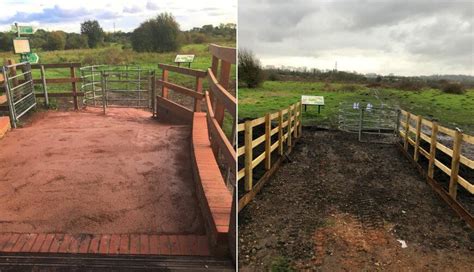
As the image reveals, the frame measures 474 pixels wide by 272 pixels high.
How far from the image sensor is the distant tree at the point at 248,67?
191 cm

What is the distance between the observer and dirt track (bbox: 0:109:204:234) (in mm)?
1711

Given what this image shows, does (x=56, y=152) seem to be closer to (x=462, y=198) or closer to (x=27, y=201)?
(x=27, y=201)

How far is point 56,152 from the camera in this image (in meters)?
2.70

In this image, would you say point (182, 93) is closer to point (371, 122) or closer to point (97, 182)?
point (97, 182)

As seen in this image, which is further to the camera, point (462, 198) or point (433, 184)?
point (433, 184)

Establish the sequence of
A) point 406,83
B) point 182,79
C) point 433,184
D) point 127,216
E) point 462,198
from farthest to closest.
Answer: point 406,83 → point 182,79 → point 433,184 → point 462,198 → point 127,216

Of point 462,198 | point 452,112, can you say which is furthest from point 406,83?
point 462,198

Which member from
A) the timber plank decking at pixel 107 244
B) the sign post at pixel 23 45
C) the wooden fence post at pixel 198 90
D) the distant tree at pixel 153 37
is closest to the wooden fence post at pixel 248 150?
the wooden fence post at pixel 198 90

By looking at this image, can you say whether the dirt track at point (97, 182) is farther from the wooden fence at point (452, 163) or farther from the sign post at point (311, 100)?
the sign post at point (311, 100)

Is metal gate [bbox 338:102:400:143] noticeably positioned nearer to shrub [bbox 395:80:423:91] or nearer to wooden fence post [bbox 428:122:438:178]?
shrub [bbox 395:80:423:91]

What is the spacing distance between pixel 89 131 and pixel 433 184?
4813mm

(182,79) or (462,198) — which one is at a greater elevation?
(182,79)

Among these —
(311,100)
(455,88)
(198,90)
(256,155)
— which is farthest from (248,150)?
(455,88)

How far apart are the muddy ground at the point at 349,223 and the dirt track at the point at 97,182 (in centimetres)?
94
